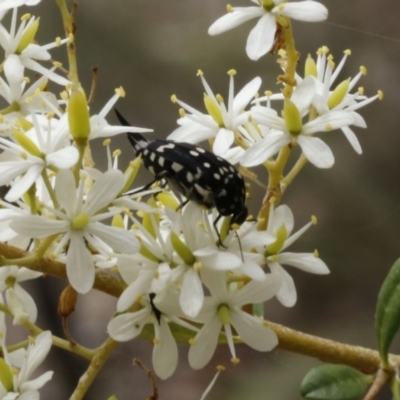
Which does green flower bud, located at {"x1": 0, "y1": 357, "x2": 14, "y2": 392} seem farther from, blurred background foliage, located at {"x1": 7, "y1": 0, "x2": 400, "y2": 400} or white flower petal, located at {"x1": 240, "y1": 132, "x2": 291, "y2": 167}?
blurred background foliage, located at {"x1": 7, "y1": 0, "x2": 400, "y2": 400}

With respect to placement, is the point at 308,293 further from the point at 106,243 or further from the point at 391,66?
the point at 106,243

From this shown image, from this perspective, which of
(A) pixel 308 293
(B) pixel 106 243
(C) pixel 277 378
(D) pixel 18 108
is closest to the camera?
(B) pixel 106 243

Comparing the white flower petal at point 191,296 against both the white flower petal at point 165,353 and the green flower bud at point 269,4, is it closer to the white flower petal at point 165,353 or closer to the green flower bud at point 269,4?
the white flower petal at point 165,353

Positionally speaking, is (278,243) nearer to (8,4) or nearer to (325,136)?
(8,4)

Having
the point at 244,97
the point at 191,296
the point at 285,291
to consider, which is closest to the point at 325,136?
the point at 244,97

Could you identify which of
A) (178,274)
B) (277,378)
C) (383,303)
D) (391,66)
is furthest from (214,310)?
(391,66)

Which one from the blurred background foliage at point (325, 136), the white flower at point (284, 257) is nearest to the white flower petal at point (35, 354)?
the white flower at point (284, 257)
